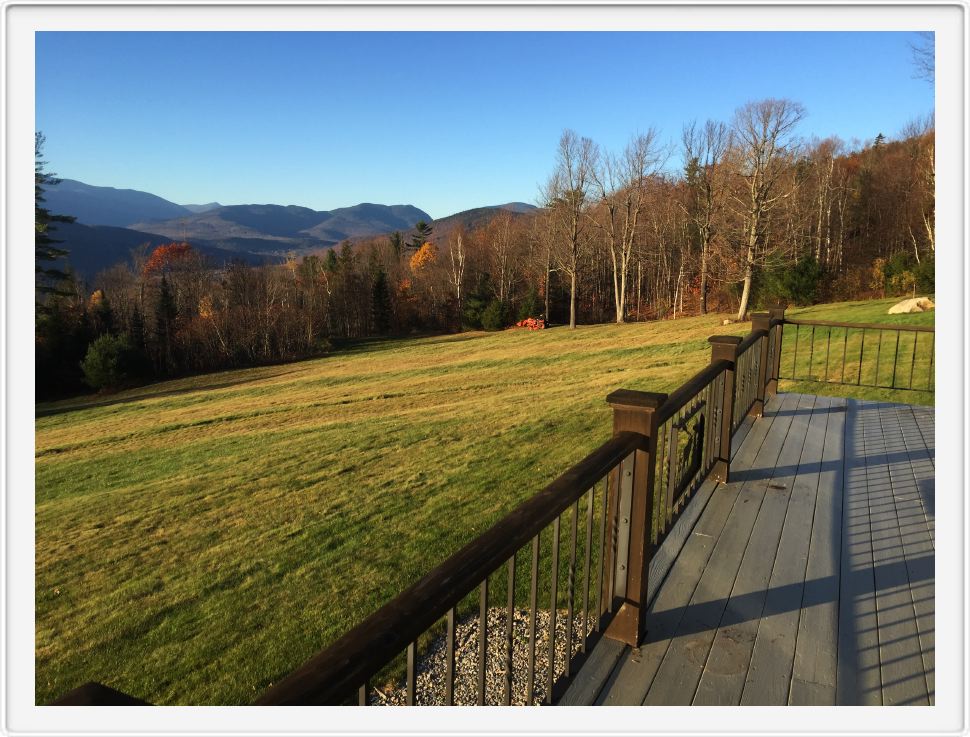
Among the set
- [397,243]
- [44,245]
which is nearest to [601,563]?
[44,245]

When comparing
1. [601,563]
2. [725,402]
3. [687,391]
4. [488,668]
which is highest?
[687,391]

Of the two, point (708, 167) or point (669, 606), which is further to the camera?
point (708, 167)

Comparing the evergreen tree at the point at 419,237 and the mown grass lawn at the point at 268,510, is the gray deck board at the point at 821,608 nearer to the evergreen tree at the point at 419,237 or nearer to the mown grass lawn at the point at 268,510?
the mown grass lawn at the point at 268,510

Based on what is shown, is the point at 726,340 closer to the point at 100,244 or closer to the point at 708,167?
the point at 708,167

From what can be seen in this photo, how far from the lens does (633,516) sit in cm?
260

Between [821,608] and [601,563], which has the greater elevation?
[601,563]

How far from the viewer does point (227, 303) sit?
38.0 meters

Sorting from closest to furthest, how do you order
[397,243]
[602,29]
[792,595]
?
1. [602,29]
2. [792,595]
3. [397,243]

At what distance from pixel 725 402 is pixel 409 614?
3.74m

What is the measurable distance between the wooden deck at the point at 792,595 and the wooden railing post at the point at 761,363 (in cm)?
119

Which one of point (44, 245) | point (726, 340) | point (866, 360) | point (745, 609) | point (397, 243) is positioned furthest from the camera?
point (397, 243)

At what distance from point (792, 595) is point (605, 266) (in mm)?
42731

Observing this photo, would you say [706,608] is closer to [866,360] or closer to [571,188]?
[866,360]

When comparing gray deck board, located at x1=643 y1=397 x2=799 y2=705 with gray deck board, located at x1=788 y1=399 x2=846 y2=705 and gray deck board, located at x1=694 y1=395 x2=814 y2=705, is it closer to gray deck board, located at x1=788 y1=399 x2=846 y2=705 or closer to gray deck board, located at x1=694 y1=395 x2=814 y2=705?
gray deck board, located at x1=694 y1=395 x2=814 y2=705
